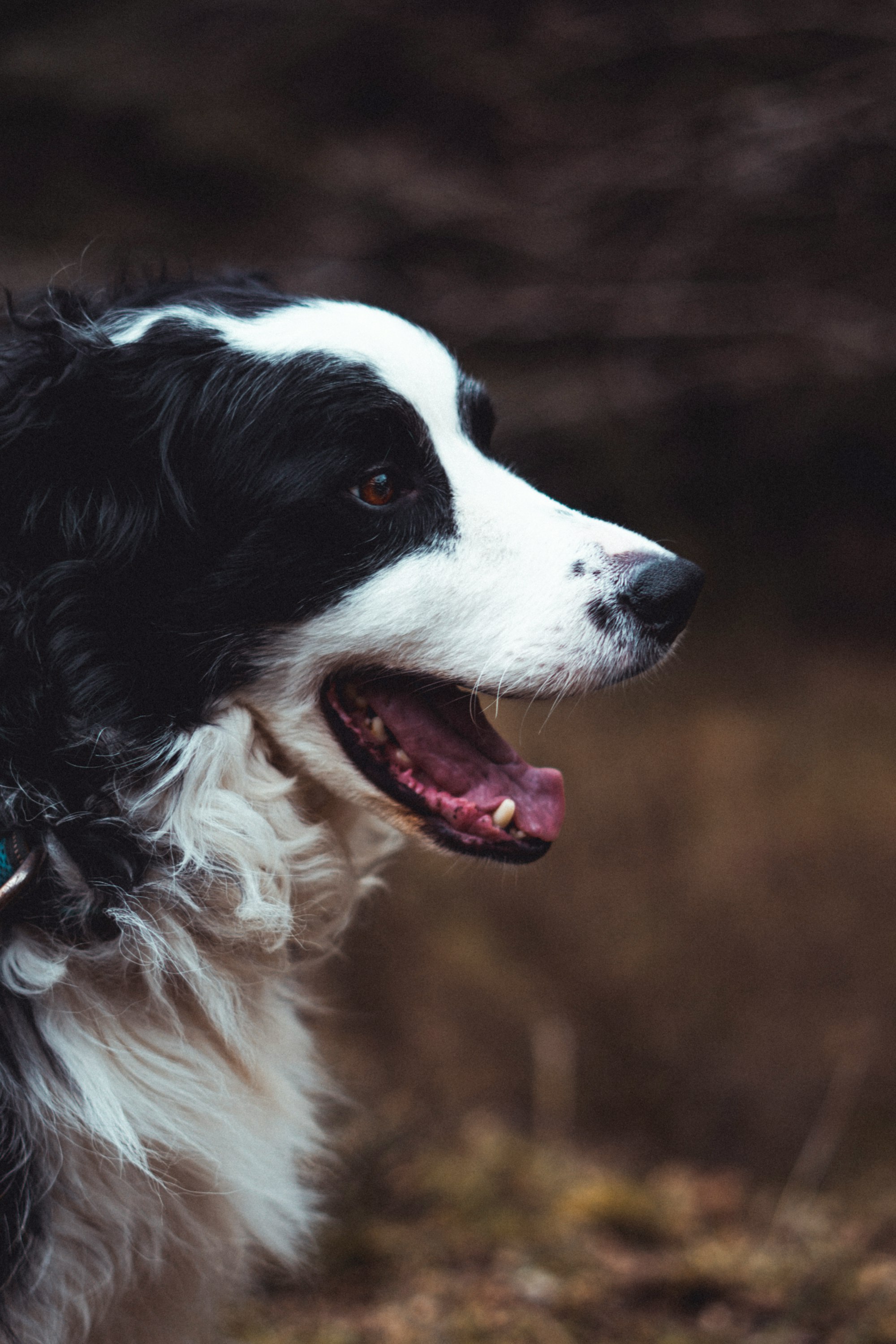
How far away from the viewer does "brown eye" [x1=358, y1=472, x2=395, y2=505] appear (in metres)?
1.66

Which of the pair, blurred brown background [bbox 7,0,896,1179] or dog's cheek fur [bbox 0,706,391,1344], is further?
blurred brown background [bbox 7,0,896,1179]

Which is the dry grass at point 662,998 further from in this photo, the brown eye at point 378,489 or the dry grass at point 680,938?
the brown eye at point 378,489

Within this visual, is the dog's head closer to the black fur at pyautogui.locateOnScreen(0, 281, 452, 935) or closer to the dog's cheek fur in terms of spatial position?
the black fur at pyautogui.locateOnScreen(0, 281, 452, 935)

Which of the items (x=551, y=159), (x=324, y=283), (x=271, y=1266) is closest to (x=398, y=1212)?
(x=271, y=1266)

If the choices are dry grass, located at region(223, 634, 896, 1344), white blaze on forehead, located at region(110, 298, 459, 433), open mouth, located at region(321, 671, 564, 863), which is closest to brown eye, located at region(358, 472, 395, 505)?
white blaze on forehead, located at region(110, 298, 459, 433)

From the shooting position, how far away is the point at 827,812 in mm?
4148

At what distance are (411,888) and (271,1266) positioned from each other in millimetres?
2141

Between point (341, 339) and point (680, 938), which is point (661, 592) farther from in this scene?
point (680, 938)

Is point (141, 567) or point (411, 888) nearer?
point (141, 567)

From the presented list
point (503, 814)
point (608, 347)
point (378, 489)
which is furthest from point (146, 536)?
point (608, 347)

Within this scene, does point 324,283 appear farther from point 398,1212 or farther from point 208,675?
point 398,1212

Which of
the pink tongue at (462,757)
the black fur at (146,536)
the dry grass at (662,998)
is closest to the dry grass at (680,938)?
the dry grass at (662,998)

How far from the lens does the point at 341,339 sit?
1686mm

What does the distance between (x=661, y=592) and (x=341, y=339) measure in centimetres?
61
